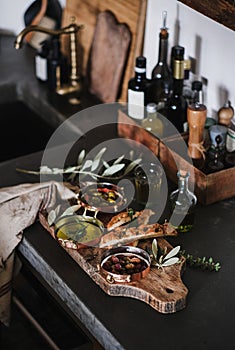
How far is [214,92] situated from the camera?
202 centimetres

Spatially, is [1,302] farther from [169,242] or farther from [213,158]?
[213,158]

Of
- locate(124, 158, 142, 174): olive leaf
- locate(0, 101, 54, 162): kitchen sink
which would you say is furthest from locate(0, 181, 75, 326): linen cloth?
locate(0, 101, 54, 162): kitchen sink

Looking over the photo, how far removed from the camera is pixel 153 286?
4.88 feet

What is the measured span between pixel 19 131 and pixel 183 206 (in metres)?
1.07

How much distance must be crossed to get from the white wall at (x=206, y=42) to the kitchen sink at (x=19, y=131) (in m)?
0.59

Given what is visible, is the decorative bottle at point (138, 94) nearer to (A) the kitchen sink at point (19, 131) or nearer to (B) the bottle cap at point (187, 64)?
(B) the bottle cap at point (187, 64)

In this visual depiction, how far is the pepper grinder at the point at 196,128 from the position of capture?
1.78 m

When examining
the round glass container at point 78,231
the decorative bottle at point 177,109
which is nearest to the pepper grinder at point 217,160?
the decorative bottle at point 177,109

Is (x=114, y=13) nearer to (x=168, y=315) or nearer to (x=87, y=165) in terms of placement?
(x=87, y=165)

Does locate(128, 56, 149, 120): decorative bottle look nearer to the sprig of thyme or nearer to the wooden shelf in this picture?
the wooden shelf

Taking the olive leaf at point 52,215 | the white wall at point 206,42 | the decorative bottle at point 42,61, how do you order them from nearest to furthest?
the olive leaf at point 52,215, the white wall at point 206,42, the decorative bottle at point 42,61

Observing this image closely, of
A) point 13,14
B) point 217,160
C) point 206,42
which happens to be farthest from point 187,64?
point 13,14

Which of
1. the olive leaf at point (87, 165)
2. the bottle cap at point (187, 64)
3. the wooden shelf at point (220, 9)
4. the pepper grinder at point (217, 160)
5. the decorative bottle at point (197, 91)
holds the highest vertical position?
the wooden shelf at point (220, 9)

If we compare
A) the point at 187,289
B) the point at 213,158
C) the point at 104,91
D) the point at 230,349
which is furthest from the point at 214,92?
the point at 230,349
